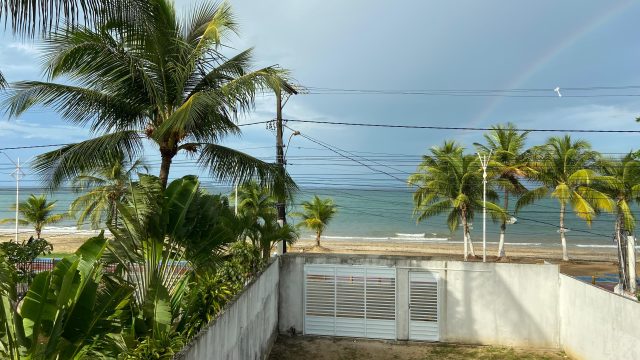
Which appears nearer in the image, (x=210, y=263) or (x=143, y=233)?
(x=143, y=233)

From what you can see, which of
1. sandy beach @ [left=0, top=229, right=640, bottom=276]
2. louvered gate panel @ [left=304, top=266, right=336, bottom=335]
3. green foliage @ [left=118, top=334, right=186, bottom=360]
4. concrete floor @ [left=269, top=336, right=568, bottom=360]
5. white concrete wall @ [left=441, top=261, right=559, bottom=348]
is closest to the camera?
green foliage @ [left=118, top=334, right=186, bottom=360]

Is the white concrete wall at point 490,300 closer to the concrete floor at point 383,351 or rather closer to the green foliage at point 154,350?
the concrete floor at point 383,351

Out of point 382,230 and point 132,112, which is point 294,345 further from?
point 382,230

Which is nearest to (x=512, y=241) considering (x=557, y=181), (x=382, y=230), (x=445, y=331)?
(x=382, y=230)

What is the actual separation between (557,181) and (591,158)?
1798mm

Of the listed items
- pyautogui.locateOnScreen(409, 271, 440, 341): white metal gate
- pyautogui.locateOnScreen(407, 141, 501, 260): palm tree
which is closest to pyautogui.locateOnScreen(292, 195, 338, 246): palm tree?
pyautogui.locateOnScreen(407, 141, 501, 260): palm tree

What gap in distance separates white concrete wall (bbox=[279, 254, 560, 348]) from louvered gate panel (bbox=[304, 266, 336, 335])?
27.1 inches

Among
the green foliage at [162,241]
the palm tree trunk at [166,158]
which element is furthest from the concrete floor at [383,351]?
the palm tree trunk at [166,158]

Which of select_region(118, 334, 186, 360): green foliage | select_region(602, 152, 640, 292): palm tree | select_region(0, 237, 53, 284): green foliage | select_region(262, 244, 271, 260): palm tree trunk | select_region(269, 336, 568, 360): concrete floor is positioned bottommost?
select_region(269, 336, 568, 360): concrete floor

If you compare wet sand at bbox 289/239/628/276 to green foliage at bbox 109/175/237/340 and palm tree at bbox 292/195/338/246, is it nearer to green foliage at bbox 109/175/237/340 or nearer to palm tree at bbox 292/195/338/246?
palm tree at bbox 292/195/338/246

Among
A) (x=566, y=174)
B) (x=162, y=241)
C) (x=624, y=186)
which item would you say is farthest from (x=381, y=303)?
(x=566, y=174)

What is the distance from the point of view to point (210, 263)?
5.70 meters

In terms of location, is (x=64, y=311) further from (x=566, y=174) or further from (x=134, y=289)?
(x=566, y=174)

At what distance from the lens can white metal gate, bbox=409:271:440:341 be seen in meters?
8.88
